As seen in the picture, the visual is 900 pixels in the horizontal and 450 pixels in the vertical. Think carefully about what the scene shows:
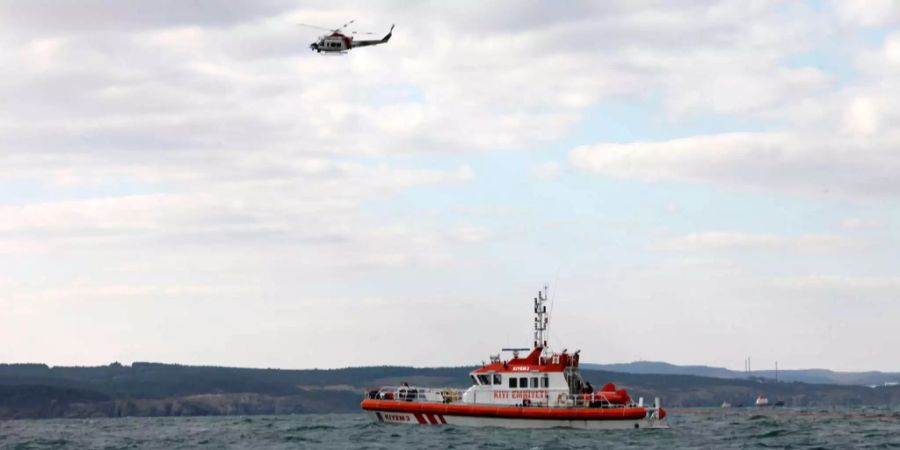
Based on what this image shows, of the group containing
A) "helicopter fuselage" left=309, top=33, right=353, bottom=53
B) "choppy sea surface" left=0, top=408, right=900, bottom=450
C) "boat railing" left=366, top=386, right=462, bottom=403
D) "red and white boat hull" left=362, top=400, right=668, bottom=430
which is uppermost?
"helicopter fuselage" left=309, top=33, right=353, bottom=53

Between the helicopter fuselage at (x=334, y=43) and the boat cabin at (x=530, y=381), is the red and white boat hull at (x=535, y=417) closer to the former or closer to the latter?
the boat cabin at (x=530, y=381)

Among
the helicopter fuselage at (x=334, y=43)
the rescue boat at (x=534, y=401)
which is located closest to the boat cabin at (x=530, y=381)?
the rescue boat at (x=534, y=401)

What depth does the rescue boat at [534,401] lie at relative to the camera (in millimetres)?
69625

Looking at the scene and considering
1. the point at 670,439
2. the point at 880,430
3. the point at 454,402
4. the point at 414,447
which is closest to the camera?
the point at 414,447

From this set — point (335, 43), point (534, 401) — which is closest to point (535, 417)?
point (534, 401)

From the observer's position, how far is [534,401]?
233 feet

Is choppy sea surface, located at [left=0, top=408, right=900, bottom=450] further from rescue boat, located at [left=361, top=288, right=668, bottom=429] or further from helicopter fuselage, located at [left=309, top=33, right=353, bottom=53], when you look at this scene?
helicopter fuselage, located at [left=309, top=33, right=353, bottom=53]

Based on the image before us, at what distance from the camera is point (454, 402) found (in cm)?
7319

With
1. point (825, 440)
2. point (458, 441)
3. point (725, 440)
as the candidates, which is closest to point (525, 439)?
point (458, 441)

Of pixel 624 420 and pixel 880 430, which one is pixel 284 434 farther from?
pixel 880 430

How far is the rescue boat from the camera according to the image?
6962cm

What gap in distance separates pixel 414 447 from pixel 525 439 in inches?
253

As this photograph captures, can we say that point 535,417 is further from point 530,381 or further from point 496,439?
point 496,439

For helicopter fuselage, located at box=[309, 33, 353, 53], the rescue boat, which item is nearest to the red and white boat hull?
the rescue boat
